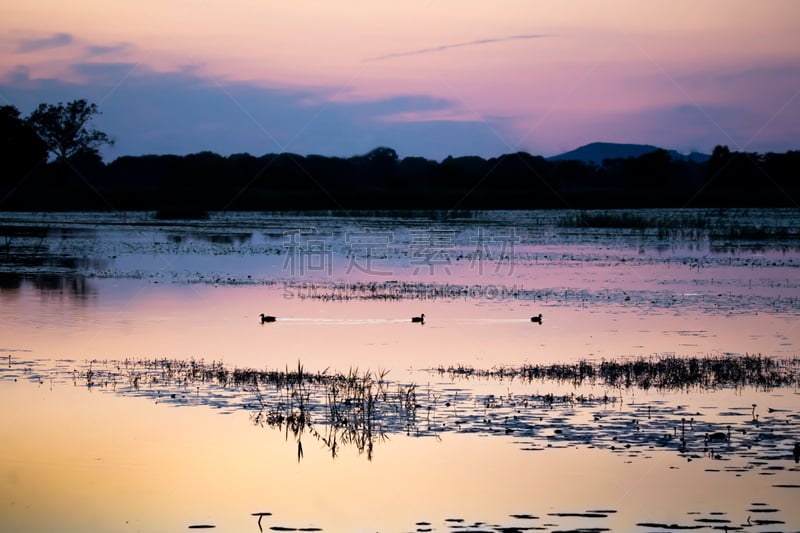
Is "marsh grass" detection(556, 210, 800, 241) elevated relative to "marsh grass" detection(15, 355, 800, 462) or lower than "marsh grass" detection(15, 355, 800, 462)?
elevated

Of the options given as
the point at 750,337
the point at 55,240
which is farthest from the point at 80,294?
the point at 55,240

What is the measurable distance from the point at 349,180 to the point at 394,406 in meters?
128

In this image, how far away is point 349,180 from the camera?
139750 mm

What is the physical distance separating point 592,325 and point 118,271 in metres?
18.1

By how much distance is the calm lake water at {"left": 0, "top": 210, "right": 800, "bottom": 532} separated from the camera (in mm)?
8969

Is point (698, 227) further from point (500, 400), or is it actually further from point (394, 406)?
point (394, 406)

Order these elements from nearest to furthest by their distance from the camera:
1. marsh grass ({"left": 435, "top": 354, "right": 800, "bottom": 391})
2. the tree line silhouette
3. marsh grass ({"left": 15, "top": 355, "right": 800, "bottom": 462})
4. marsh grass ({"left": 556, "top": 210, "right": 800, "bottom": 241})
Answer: marsh grass ({"left": 15, "top": 355, "right": 800, "bottom": 462})
marsh grass ({"left": 435, "top": 354, "right": 800, "bottom": 391})
marsh grass ({"left": 556, "top": 210, "right": 800, "bottom": 241})
the tree line silhouette

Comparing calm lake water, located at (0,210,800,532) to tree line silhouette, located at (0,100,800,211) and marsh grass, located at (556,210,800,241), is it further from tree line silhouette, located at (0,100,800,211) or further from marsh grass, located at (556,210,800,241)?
tree line silhouette, located at (0,100,800,211)

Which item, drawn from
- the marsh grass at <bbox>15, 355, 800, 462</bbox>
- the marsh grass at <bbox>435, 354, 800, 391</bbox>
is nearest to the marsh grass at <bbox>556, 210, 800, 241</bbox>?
the marsh grass at <bbox>435, 354, 800, 391</bbox>

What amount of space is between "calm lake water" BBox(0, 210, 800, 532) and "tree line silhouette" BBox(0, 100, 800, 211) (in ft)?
204

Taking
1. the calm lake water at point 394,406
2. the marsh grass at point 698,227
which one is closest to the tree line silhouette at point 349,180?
the marsh grass at point 698,227

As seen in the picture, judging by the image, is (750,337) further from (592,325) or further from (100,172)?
(100,172)

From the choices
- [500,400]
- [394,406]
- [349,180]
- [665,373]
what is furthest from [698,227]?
[349,180]

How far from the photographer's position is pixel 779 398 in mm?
13477
